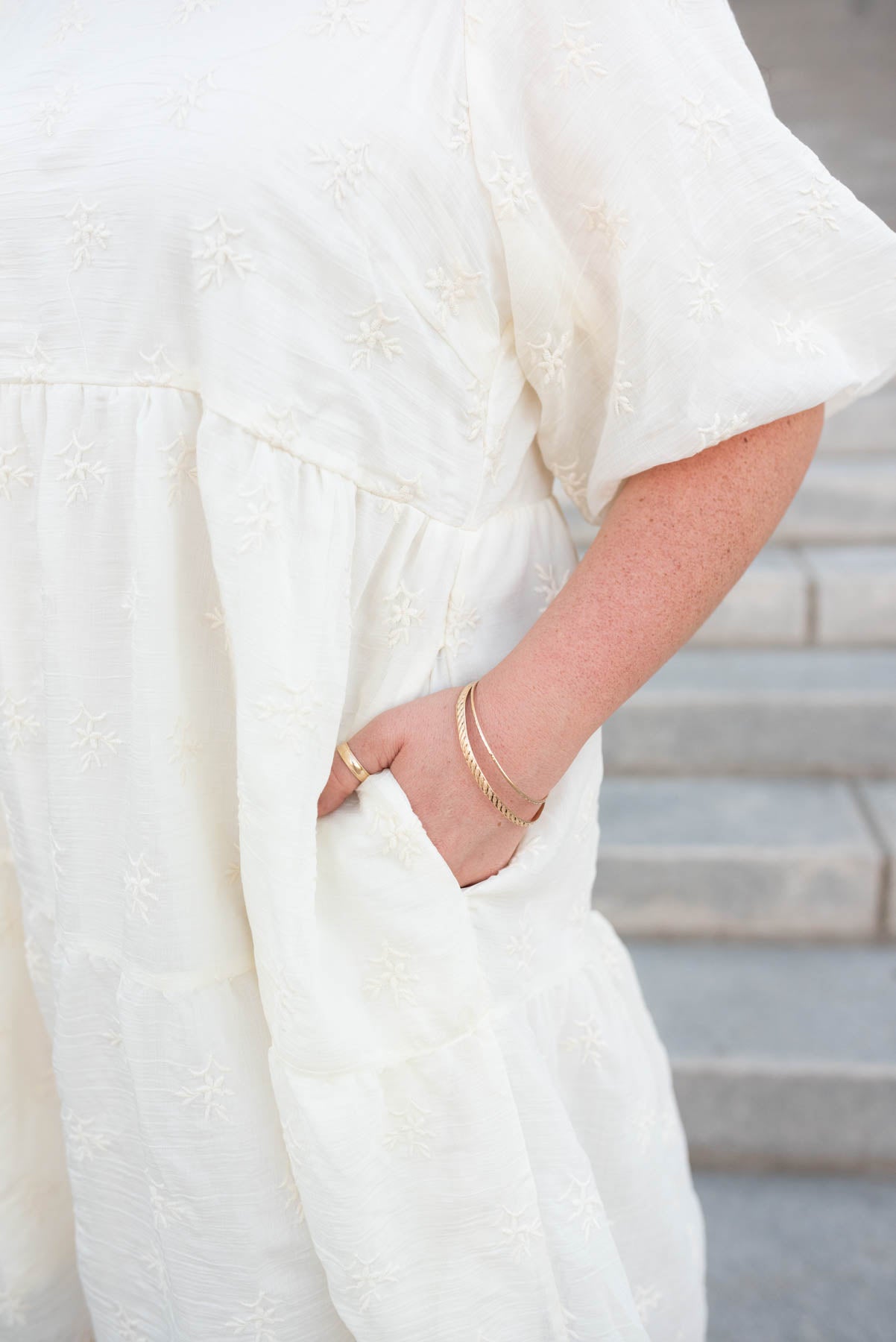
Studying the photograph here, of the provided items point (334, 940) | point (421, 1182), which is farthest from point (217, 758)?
point (421, 1182)

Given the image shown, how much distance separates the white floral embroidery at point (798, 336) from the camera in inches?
26.1

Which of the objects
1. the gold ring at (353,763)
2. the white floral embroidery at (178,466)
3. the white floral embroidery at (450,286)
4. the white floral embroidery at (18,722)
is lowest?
the white floral embroidery at (18,722)

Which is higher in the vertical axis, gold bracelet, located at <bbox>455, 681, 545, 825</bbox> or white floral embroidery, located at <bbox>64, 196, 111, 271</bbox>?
white floral embroidery, located at <bbox>64, 196, 111, 271</bbox>

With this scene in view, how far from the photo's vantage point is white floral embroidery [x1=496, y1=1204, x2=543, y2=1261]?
717 mm

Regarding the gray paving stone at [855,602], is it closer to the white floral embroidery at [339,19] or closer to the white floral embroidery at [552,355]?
the white floral embroidery at [552,355]

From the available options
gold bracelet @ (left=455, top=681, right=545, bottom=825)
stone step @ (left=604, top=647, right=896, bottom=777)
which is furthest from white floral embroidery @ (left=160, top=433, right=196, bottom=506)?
stone step @ (left=604, top=647, right=896, bottom=777)

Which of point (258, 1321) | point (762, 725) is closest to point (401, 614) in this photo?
point (258, 1321)

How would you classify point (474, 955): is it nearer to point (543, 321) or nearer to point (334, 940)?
point (334, 940)

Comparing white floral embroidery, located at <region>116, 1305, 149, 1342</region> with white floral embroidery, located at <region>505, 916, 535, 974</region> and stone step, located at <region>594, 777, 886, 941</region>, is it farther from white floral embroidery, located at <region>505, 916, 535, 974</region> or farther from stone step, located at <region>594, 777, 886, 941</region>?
stone step, located at <region>594, 777, 886, 941</region>

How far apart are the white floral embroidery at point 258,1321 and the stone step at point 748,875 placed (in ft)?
4.72

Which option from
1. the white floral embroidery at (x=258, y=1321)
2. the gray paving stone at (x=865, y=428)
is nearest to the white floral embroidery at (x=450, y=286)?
the white floral embroidery at (x=258, y=1321)

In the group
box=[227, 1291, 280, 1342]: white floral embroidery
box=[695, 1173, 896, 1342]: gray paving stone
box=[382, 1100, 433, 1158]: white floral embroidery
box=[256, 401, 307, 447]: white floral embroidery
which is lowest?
box=[695, 1173, 896, 1342]: gray paving stone

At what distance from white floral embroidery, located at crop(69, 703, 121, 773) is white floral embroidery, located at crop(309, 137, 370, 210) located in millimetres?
364

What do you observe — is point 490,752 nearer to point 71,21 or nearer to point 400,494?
point 400,494
